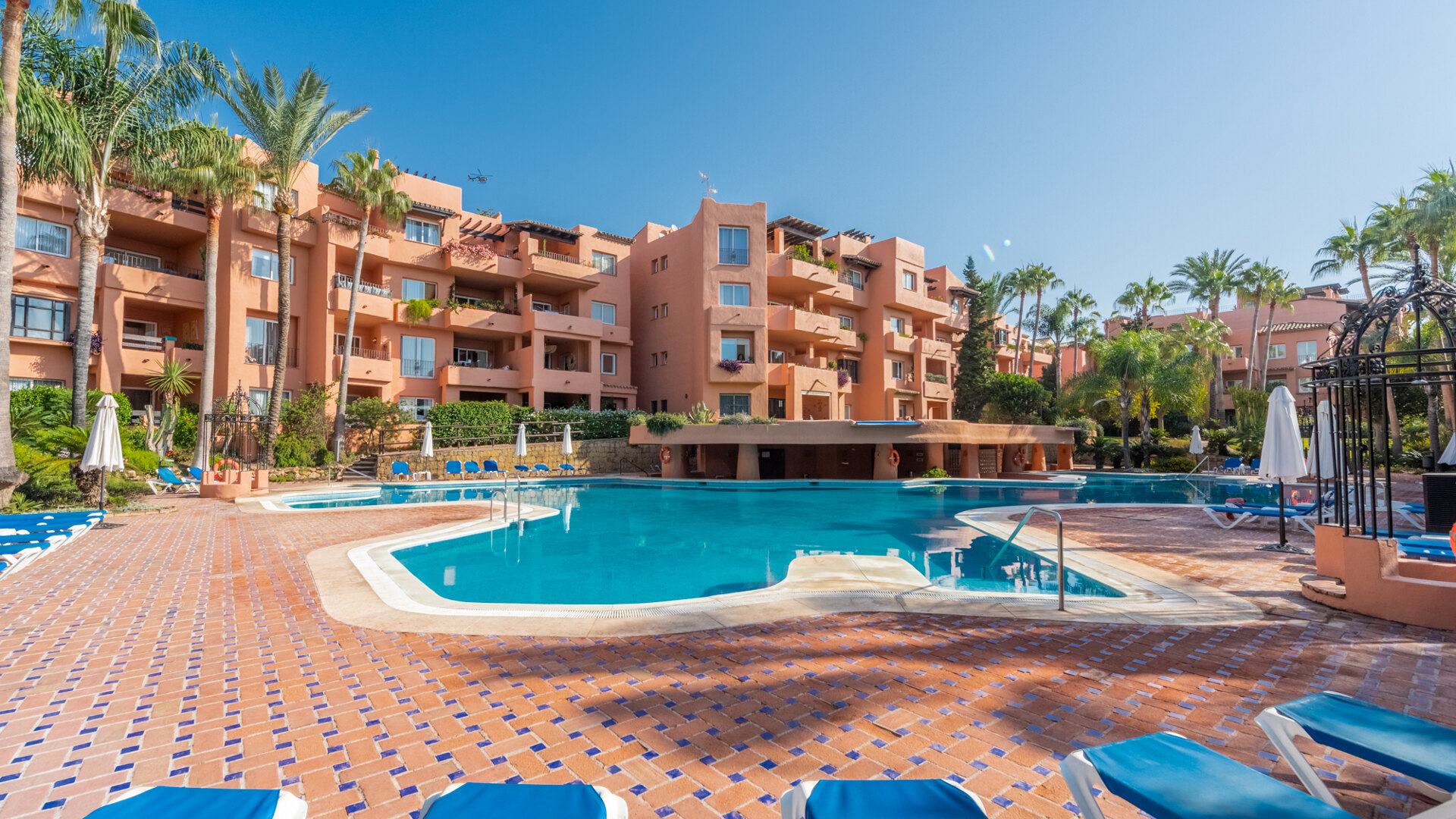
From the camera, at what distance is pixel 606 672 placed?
14.3 feet

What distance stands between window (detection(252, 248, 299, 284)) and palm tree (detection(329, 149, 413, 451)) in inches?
112

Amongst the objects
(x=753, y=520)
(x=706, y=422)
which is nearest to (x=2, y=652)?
(x=753, y=520)

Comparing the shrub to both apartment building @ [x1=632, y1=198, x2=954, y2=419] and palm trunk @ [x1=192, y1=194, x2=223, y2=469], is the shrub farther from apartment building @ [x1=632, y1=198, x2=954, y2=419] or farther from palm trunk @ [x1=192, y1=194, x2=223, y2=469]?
palm trunk @ [x1=192, y1=194, x2=223, y2=469]

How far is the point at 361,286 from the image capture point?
1091 inches

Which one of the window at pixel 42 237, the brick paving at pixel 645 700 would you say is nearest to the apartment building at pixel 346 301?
the window at pixel 42 237

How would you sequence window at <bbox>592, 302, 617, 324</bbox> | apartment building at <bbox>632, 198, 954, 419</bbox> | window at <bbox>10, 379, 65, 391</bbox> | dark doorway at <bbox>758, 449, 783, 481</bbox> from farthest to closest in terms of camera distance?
window at <bbox>592, 302, 617, 324</bbox> < apartment building at <bbox>632, 198, 954, 419</bbox> < dark doorway at <bbox>758, 449, 783, 481</bbox> < window at <bbox>10, 379, 65, 391</bbox>

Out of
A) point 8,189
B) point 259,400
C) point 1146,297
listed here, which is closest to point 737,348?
point 259,400

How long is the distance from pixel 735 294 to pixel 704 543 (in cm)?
2044

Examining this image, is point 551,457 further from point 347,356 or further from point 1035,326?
point 1035,326

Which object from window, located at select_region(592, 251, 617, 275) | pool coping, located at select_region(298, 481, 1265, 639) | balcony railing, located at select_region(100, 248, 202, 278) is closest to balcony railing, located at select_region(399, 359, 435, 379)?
balcony railing, located at select_region(100, 248, 202, 278)

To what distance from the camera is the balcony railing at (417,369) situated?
29078 mm

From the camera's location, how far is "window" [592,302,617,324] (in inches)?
1323

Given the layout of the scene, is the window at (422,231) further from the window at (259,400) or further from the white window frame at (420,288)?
the window at (259,400)

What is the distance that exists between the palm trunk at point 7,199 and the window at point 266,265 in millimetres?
15847
